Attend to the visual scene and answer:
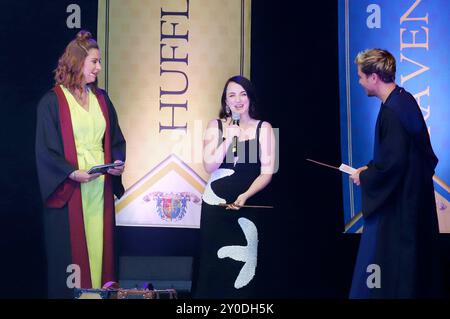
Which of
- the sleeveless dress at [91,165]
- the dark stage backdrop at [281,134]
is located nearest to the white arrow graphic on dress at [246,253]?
the dark stage backdrop at [281,134]

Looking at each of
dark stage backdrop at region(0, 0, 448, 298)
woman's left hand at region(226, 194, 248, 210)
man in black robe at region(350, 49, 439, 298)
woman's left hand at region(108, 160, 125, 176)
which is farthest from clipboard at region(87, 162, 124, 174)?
man in black robe at region(350, 49, 439, 298)

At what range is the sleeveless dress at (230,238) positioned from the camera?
7.46 metres

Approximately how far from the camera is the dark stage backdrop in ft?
25.1

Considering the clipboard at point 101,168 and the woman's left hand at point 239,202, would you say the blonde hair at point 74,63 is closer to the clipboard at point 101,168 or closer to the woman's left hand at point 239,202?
the clipboard at point 101,168

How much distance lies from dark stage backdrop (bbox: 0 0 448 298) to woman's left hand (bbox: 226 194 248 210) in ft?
0.85

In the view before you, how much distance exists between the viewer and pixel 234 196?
7.50 meters

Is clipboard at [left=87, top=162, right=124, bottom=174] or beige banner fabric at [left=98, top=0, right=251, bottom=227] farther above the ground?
beige banner fabric at [left=98, top=0, right=251, bottom=227]

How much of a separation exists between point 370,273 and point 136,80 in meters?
2.13

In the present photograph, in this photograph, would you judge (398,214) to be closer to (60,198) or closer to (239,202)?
(239,202)

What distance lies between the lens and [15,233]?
766 cm

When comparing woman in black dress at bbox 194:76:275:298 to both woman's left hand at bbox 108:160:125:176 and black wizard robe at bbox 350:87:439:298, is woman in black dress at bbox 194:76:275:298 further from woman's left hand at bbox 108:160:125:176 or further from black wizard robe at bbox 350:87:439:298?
black wizard robe at bbox 350:87:439:298
